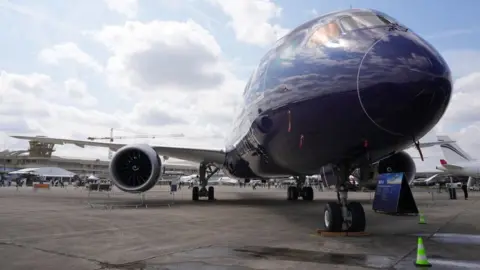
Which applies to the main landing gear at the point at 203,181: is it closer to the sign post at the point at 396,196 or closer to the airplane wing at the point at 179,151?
the airplane wing at the point at 179,151

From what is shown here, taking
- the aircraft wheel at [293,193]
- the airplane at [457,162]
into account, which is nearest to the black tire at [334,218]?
the aircraft wheel at [293,193]

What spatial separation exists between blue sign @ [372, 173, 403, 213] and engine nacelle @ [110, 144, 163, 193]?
8399 millimetres

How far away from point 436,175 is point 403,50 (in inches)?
2585

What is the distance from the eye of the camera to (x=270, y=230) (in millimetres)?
9414

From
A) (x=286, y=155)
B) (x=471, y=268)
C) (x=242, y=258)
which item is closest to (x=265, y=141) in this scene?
(x=286, y=155)

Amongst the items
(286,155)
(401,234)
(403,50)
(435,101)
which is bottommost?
(401,234)

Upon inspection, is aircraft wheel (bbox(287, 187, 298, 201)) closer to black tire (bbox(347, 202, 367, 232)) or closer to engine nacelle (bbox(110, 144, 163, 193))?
engine nacelle (bbox(110, 144, 163, 193))

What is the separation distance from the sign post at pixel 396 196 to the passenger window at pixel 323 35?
8.24 meters

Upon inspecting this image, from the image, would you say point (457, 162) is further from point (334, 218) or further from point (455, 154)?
point (334, 218)

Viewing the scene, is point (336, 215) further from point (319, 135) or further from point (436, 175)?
point (436, 175)

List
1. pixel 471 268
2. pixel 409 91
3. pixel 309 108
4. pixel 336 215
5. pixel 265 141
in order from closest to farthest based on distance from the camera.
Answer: pixel 471 268 → pixel 409 91 → pixel 309 108 → pixel 336 215 → pixel 265 141

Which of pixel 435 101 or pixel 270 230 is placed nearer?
pixel 435 101

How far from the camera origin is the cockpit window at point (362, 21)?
7.24 m

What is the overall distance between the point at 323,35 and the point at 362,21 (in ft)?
2.37
